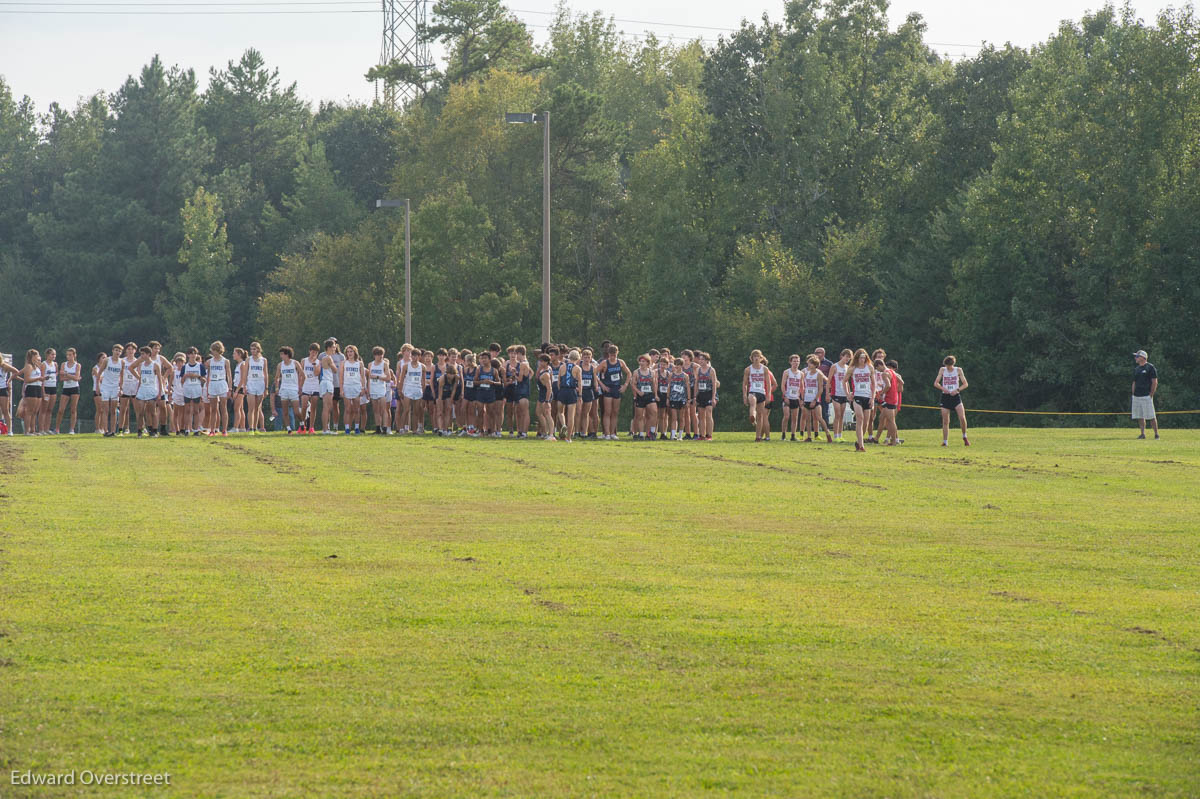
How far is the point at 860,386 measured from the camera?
2719 centimetres

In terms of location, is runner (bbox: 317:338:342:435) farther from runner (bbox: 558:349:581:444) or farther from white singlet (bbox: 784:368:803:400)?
white singlet (bbox: 784:368:803:400)

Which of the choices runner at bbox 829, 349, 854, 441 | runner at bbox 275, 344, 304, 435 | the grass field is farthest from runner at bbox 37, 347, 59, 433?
the grass field

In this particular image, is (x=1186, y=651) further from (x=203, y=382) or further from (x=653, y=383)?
(x=203, y=382)

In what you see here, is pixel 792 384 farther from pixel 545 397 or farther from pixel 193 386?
pixel 193 386

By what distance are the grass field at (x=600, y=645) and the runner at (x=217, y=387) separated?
1300cm

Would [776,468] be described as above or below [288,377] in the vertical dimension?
below

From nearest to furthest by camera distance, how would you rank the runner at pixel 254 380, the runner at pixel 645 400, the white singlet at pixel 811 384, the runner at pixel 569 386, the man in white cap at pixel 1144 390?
the runner at pixel 569 386, the white singlet at pixel 811 384, the runner at pixel 645 400, the runner at pixel 254 380, the man in white cap at pixel 1144 390

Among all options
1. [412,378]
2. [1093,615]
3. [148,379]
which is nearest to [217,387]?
[148,379]

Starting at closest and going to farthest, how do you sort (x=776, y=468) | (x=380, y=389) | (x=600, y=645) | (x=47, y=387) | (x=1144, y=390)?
(x=600, y=645), (x=776, y=468), (x=380, y=389), (x=1144, y=390), (x=47, y=387)

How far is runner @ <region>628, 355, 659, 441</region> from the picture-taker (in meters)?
30.9

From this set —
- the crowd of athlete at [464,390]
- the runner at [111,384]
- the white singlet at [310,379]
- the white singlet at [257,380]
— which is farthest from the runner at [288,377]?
the runner at [111,384]

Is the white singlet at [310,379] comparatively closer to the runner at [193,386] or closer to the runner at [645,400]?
the runner at [193,386]

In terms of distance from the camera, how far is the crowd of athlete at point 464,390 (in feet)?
98.5

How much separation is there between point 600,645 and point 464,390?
946 inches
